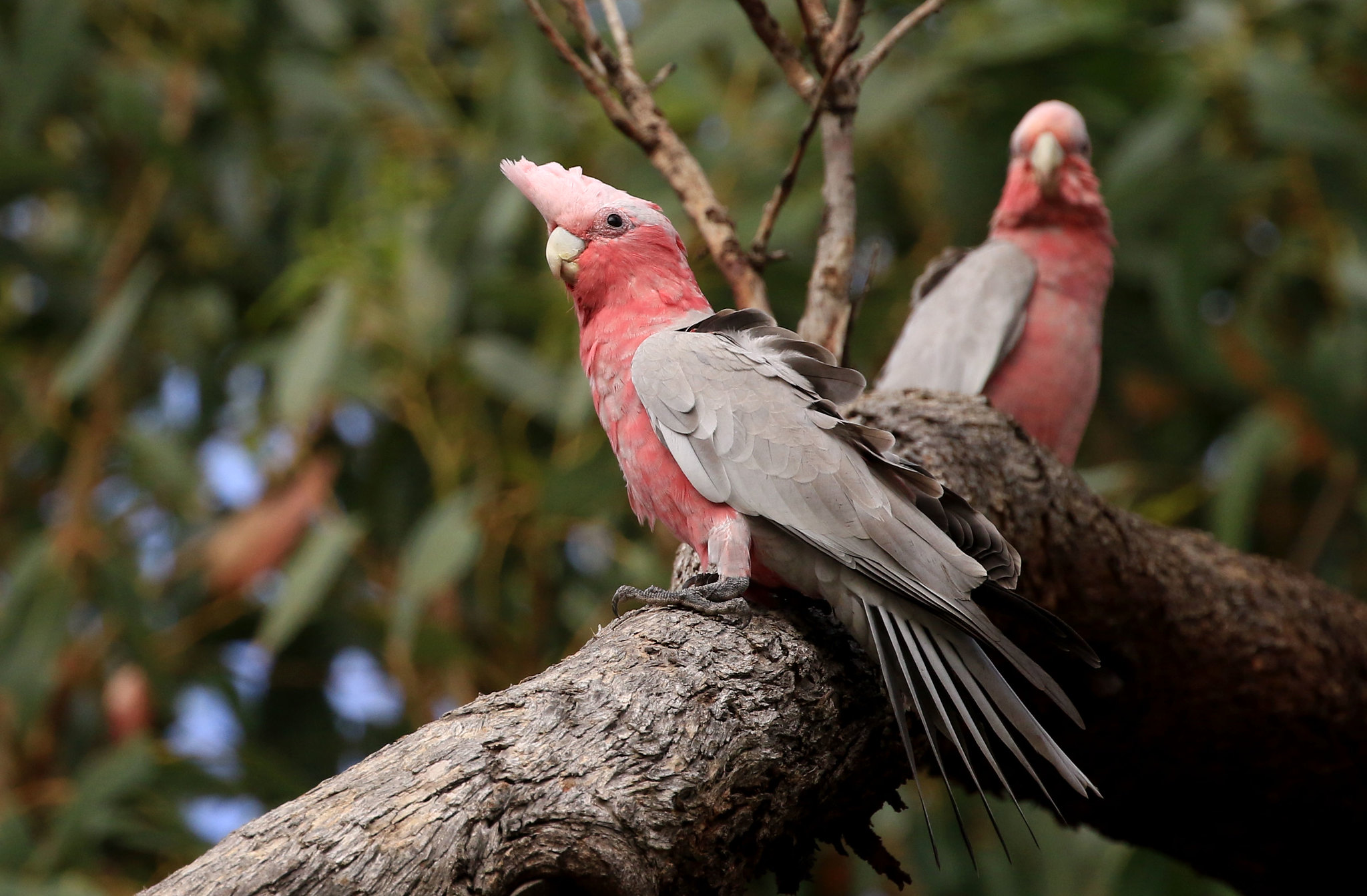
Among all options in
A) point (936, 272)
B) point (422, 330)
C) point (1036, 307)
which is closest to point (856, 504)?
point (1036, 307)

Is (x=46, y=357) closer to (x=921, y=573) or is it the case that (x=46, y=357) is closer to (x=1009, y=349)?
(x=1009, y=349)

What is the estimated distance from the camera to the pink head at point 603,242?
197 cm

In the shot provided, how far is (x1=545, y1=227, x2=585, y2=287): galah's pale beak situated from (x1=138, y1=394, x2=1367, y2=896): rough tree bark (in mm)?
569

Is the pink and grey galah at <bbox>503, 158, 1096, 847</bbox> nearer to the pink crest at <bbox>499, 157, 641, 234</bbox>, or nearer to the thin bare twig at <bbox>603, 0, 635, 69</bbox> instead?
the pink crest at <bbox>499, 157, 641, 234</bbox>

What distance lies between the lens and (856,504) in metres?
1.73

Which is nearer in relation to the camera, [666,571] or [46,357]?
[666,571]

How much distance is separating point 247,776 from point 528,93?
2.11 meters

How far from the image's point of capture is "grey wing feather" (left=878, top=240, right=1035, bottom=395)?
2.92m

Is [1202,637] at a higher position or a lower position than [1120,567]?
lower

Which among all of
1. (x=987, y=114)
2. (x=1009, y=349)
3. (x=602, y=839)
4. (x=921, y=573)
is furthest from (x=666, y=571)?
(x=602, y=839)

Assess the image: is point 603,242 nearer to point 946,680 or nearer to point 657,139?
point 657,139

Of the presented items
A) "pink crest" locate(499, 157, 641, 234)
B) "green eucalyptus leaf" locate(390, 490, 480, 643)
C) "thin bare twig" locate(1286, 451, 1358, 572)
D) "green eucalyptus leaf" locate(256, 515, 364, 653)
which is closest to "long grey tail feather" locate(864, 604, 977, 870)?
"pink crest" locate(499, 157, 641, 234)

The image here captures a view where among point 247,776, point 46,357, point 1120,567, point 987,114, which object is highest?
point 46,357

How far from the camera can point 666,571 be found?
3.71m
